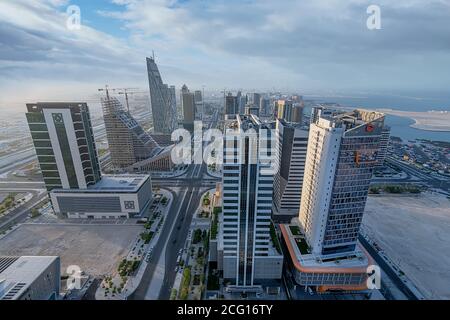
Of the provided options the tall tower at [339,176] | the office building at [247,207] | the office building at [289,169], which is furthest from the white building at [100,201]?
the tall tower at [339,176]

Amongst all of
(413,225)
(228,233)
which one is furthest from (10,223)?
(413,225)

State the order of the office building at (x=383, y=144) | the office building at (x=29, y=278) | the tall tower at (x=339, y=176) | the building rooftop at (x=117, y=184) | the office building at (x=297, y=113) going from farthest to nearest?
1. the office building at (x=297, y=113)
2. the office building at (x=383, y=144)
3. the building rooftop at (x=117, y=184)
4. the tall tower at (x=339, y=176)
5. the office building at (x=29, y=278)

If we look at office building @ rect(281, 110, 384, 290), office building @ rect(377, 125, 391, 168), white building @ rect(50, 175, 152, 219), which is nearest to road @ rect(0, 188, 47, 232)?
white building @ rect(50, 175, 152, 219)

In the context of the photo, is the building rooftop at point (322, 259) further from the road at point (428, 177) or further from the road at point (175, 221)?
the road at point (428, 177)

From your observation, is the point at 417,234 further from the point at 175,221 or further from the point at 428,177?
the point at 175,221

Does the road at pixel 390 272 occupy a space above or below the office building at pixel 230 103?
below

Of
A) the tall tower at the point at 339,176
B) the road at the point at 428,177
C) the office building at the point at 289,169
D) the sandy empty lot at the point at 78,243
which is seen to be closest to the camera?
the tall tower at the point at 339,176

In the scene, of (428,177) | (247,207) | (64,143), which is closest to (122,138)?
(64,143)

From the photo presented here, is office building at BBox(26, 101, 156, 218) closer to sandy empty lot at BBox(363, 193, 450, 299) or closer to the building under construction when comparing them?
the building under construction
